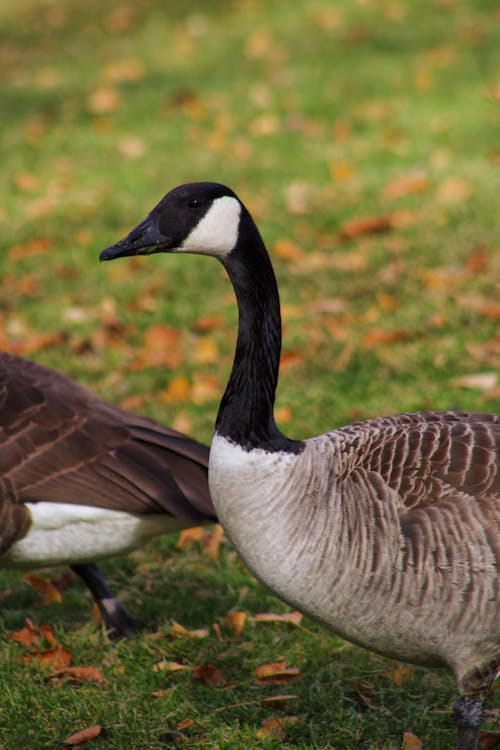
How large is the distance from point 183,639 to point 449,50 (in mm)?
8913

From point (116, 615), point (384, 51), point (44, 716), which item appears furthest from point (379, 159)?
point (44, 716)

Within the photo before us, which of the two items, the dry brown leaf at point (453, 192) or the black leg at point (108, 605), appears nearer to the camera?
the black leg at point (108, 605)


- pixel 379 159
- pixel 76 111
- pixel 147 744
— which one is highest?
pixel 76 111

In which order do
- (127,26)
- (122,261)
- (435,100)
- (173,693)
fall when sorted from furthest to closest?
(127,26), (435,100), (122,261), (173,693)

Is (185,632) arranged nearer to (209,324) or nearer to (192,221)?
(192,221)

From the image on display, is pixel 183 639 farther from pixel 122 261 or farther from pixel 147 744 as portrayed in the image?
pixel 122 261

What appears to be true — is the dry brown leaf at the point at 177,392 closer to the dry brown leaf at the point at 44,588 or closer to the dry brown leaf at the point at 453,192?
the dry brown leaf at the point at 44,588

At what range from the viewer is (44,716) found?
147 inches

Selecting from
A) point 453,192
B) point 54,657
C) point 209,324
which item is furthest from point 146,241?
point 453,192

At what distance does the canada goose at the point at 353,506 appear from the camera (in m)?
2.95

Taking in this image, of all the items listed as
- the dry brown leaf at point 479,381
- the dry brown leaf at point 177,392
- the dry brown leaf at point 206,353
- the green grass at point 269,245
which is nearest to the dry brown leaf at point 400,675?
the green grass at point 269,245

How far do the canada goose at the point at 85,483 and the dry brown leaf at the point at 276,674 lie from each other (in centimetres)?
61

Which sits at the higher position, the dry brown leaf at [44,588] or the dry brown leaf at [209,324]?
the dry brown leaf at [209,324]

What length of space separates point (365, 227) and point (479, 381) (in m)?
2.47
